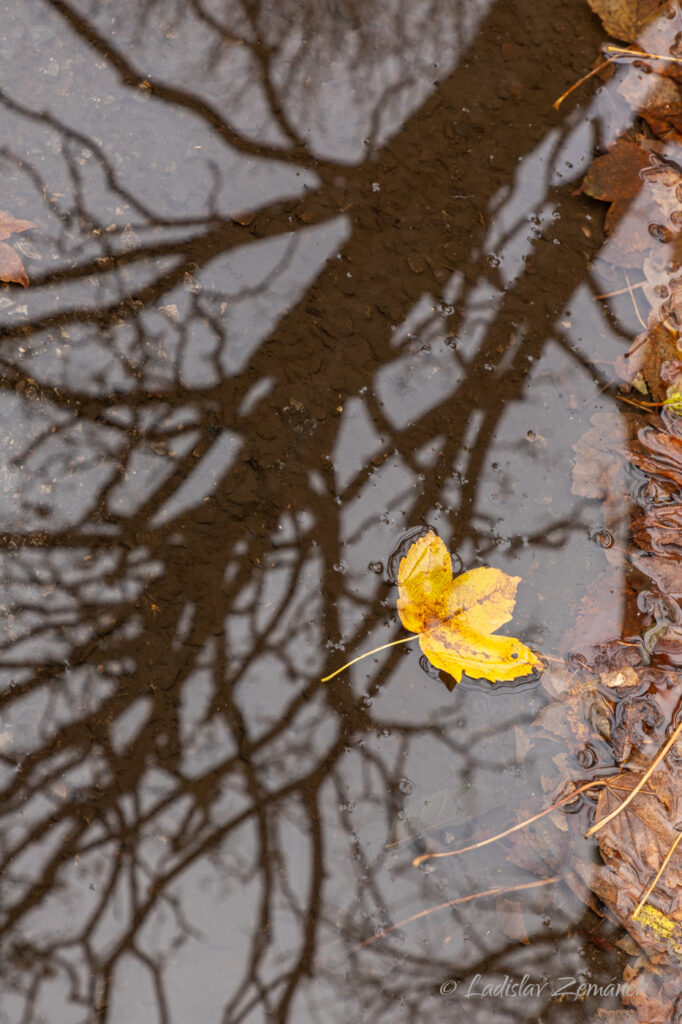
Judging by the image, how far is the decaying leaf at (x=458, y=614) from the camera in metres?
1.67

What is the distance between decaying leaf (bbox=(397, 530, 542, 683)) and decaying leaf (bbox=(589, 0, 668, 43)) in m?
1.66

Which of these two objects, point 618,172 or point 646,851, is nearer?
point 646,851

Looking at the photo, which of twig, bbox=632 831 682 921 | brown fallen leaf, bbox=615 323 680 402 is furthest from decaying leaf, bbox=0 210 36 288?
twig, bbox=632 831 682 921

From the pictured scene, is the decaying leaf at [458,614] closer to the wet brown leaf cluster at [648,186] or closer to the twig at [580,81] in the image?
the wet brown leaf cluster at [648,186]

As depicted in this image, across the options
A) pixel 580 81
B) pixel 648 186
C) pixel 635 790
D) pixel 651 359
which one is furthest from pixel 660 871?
pixel 580 81

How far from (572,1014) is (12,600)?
6.13 feet

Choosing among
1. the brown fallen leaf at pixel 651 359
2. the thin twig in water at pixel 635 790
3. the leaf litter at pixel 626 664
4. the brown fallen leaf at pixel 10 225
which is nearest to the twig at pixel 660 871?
the leaf litter at pixel 626 664

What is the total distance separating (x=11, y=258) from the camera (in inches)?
68.2

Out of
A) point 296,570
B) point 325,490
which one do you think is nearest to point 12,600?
point 296,570

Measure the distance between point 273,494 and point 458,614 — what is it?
59cm

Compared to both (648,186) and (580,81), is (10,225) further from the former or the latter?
(648,186)

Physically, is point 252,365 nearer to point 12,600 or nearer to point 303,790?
point 12,600

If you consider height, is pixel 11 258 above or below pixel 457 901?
above

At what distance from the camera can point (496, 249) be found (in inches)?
71.4
